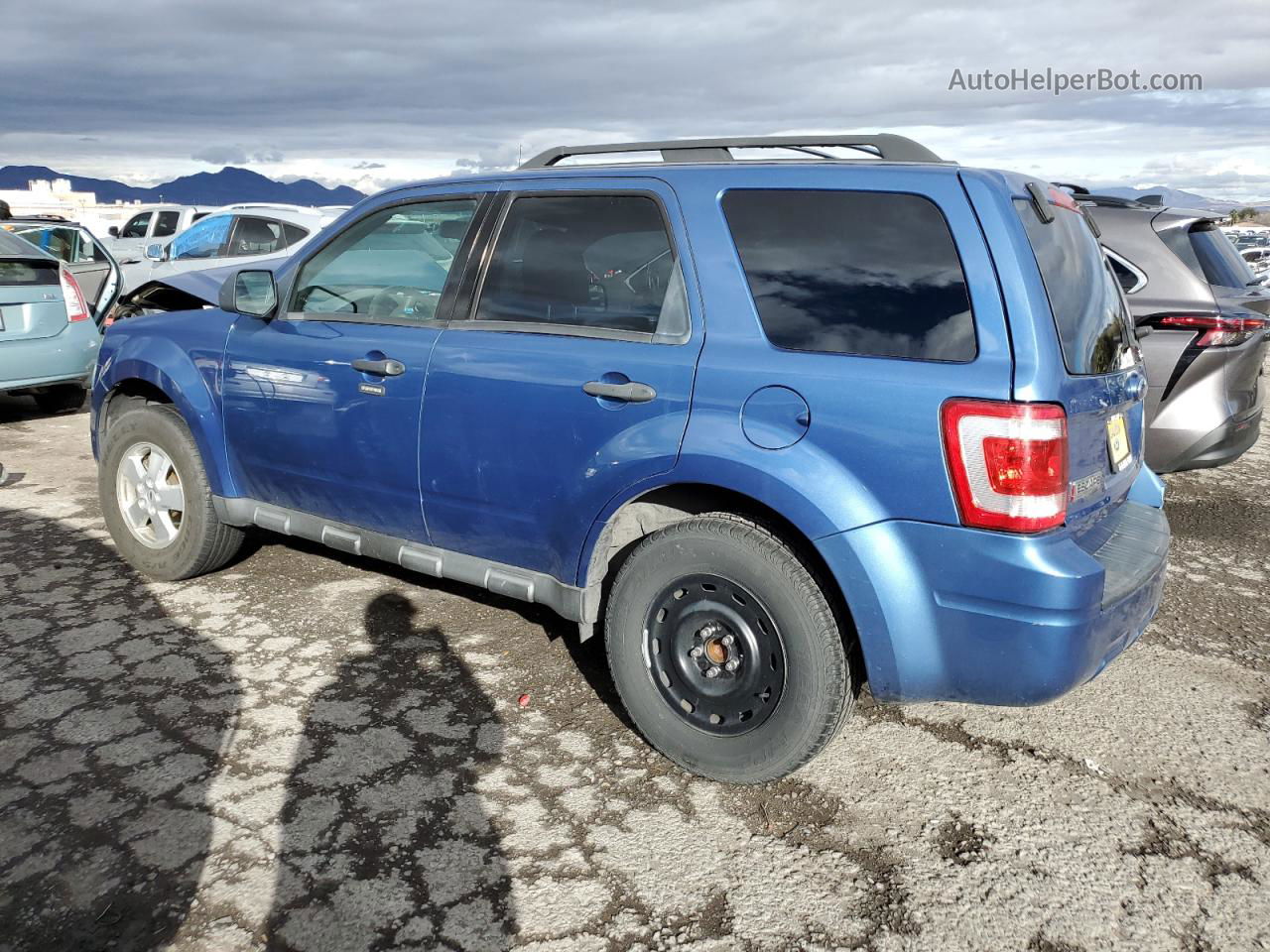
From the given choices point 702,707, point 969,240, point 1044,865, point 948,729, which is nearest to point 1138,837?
point 1044,865

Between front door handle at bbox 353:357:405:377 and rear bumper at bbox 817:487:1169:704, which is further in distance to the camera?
front door handle at bbox 353:357:405:377

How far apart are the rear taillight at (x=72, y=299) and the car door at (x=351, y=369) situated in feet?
15.5

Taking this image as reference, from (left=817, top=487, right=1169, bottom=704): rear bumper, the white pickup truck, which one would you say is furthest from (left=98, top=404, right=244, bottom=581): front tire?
the white pickup truck

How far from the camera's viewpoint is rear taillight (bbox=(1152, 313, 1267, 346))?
5180 mm

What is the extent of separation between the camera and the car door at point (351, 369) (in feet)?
11.9

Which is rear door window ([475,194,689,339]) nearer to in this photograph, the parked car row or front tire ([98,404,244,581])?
front tire ([98,404,244,581])

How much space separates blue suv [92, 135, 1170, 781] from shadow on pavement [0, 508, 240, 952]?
2.68ft

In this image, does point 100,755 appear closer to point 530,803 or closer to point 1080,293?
point 530,803

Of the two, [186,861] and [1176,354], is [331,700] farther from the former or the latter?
[1176,354]

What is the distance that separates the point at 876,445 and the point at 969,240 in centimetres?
58

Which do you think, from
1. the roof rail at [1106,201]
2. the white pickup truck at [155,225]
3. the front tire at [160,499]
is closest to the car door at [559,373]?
the front tire at [160,499]

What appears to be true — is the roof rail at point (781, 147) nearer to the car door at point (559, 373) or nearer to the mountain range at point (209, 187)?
the car door at point (559, 373)

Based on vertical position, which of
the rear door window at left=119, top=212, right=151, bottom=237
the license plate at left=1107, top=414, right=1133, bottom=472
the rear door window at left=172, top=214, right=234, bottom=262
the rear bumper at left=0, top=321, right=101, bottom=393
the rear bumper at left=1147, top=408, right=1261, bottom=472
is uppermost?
the rear door window at left=119, top=212, right=151, bottom=237

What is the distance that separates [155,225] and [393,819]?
15.4m
